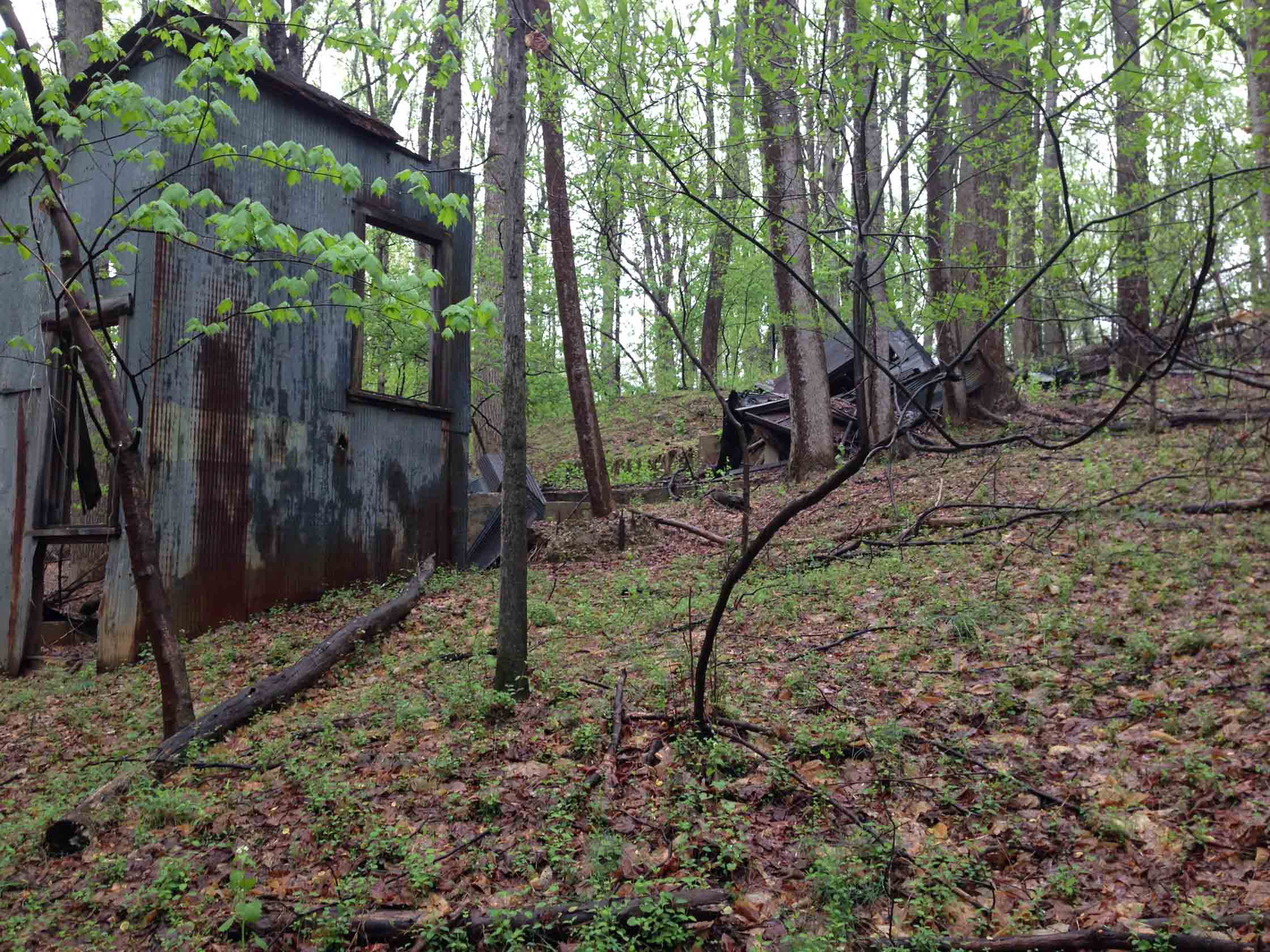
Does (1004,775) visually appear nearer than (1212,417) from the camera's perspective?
Yes

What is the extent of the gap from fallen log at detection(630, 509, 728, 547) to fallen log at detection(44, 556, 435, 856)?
3652mm

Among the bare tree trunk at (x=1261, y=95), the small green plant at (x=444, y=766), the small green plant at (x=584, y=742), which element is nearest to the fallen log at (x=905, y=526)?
the bare tree trunk at (x=1261, y=95)

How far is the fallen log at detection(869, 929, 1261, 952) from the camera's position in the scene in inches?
120

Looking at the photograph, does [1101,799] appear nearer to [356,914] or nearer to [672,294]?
[356,914]

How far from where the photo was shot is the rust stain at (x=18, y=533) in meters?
9.12

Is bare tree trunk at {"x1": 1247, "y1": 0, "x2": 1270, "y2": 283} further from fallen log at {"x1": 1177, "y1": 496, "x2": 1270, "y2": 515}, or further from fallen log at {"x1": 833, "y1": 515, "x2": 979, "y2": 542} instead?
fallen log at {"x1": 833, "y1": 515, "x2": 979, "y2": 542}

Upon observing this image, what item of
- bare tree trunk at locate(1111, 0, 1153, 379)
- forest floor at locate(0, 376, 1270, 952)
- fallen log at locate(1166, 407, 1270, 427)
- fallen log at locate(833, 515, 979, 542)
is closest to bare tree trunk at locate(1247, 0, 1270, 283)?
bare tree trunk at locate(1111, 0, 1153, 379)

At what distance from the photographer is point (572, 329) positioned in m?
12.1

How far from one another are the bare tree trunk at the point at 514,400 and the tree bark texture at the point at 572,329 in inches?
211

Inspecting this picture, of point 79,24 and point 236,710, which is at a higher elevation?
point 79,24

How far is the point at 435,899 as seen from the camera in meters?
3.73

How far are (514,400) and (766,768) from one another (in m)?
2.78

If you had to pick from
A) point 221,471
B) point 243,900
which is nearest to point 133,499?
point 243,900

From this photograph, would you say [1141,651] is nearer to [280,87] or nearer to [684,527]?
[684,527]
